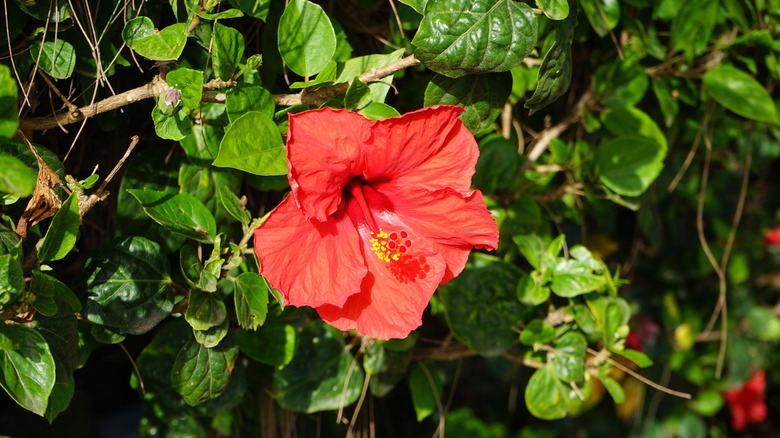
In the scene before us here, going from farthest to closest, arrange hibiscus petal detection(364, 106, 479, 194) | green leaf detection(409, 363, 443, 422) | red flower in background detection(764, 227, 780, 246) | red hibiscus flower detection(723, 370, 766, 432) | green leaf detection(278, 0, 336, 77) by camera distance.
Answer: red hibiscus flower detection(723, 370, 766, 432)
red flower in background detection(764, 227, 780, 246)
green leaf detection(409, 363, 443, 422)
green leaf detection(278, 0, 336, 77)
hibiscus petal detection(364, 106, 479, 194)

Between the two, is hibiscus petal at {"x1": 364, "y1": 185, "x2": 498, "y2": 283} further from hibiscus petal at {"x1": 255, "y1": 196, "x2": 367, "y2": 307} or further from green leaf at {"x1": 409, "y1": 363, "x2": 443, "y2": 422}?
green leaf at {"x1": 409, "y1": 363, "x2": 443, "y2": 422}

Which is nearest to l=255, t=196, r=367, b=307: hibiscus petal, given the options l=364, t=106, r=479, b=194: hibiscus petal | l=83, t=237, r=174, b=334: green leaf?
l=364, t=106, r=479, b=194: hibiscus petal

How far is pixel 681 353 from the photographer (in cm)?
229

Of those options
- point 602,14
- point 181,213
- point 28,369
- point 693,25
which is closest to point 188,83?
point 181,213

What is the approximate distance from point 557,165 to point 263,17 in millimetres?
651

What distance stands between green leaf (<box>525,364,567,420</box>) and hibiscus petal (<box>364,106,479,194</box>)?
0.52 metres

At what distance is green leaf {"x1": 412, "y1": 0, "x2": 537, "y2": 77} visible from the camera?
0.93m

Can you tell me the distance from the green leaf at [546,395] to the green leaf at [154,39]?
0.81m

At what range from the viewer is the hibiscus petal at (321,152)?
88 centimetres

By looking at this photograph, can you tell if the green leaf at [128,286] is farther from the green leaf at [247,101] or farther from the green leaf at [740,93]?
the green leaf at [740,93]

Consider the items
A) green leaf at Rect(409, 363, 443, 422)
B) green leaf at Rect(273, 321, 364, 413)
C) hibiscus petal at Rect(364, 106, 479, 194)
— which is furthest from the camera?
green leaf at Rect(409, 363, 443, 422)

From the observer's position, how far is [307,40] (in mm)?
1023

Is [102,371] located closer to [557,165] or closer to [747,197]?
[557,165]

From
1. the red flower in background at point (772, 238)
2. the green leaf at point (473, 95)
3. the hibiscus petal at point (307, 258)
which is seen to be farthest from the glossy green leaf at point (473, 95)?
the red flower in background at point (772, 238)
